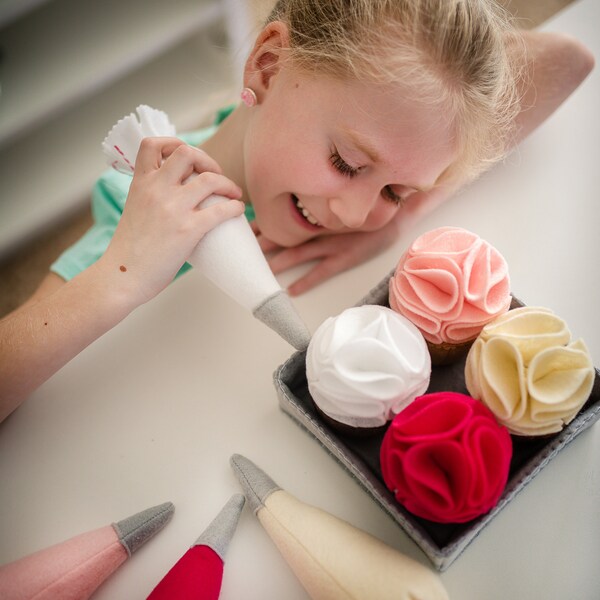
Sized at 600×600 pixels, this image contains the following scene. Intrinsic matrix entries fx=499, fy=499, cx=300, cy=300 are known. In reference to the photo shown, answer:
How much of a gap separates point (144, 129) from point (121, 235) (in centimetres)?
14

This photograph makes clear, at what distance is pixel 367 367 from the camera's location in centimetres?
41

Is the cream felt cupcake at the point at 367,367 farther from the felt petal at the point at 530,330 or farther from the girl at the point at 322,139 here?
the girl at the point at 322,139

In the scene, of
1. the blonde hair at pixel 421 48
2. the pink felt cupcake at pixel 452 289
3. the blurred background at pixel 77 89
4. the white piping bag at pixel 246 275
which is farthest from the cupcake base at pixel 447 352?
the blurred background at pixel 77 89

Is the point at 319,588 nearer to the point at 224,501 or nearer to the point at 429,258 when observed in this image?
the point at 224,501

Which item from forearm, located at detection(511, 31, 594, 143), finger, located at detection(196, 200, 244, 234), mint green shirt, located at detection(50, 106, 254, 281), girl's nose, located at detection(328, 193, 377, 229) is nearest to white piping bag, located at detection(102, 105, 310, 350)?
finger, located at detection(196, 200, 244, 234)

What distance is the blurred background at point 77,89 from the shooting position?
0.99 m

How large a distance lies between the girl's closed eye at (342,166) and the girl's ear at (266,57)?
12 centimetres

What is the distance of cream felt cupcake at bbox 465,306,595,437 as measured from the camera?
15.6 inches

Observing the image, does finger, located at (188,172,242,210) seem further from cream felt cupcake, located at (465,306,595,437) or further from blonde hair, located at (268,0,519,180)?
cream felt cupcake, located at (465,306,595,437)

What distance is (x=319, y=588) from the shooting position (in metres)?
0.42

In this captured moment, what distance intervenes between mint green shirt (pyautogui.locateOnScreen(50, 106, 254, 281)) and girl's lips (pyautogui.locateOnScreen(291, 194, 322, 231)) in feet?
0.50

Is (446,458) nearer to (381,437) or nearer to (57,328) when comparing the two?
(381,437)

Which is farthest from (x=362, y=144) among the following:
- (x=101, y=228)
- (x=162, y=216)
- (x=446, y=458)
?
(x=101, y=228)

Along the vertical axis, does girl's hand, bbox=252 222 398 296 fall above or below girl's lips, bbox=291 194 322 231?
below
